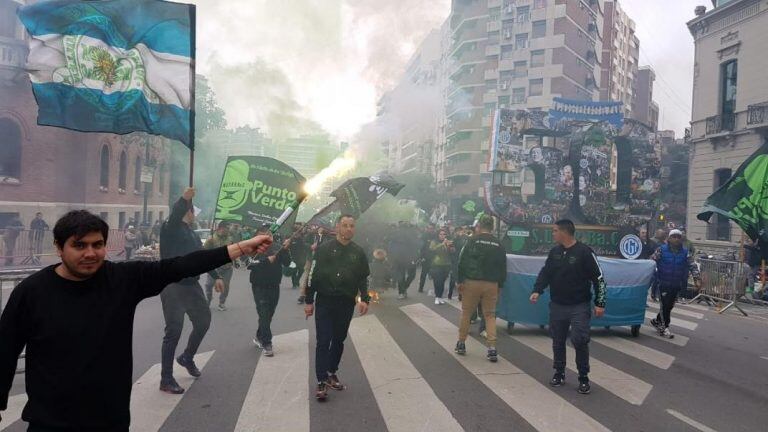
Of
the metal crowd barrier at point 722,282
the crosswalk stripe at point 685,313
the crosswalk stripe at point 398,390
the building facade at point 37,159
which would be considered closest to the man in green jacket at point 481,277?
the crosswalk stripe at point 398,390

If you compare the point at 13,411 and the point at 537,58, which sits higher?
the point at 537,58

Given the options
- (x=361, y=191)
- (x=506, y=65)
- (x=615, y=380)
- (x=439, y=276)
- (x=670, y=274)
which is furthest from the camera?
(x=506, y=65)

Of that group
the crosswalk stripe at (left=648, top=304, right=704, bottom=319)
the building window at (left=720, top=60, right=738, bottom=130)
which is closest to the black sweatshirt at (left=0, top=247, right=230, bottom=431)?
the crosswalk stripe at (left=648, top=304, right=704, bottom=319)

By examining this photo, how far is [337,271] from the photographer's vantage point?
18.1 ft

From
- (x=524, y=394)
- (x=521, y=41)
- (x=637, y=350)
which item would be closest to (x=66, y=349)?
(x=524, y=394)

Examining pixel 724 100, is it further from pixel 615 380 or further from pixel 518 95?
pixel 518 95

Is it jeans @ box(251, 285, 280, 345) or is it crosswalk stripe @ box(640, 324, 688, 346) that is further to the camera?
crosswalk stripe @ box(640, 324, 688, 346)

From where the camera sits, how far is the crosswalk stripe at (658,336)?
863cm

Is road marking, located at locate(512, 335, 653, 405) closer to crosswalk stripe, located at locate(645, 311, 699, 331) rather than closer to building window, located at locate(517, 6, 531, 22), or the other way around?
crosswalk stripe, located at locate(645, 311, 699, 331)

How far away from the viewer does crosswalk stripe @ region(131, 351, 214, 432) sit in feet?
14.6

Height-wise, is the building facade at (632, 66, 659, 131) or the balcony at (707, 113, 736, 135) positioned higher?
the building facade at (632, 66, 659, 131)

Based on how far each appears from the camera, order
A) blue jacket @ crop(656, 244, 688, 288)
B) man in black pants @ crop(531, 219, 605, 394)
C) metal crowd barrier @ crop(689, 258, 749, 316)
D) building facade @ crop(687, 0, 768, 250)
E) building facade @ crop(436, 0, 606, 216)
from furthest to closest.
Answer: building facade @ crop(436, 0, 606, 216)
building facade @ crop(687, 0, 768, 250)
metal crowd barrier @ crop(689, 258, 749, 316)
blue jacket @ crop(656, 244, 688, 288)
man in black pants @ crop(531, 219, 605, 394)

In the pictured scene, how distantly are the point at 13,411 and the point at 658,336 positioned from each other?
30.0 feet

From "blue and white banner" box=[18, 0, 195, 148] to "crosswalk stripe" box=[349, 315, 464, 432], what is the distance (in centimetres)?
339
